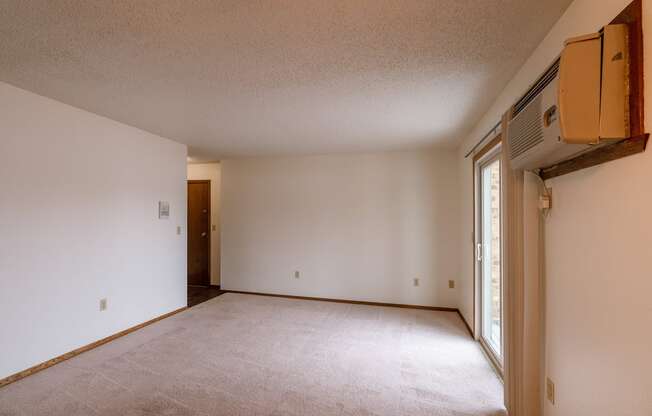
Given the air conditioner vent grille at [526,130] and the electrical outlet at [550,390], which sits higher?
the air conditioner vent grille at [526,130]

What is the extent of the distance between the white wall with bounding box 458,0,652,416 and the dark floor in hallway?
449cm

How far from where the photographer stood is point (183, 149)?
436 centimetres

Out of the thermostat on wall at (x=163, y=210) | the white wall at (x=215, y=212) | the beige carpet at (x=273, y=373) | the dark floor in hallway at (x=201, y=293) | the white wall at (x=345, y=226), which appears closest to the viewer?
the beige carpet at (x=273, y=373)

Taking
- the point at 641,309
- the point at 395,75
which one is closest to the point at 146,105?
the point at 395,75

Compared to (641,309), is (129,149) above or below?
above

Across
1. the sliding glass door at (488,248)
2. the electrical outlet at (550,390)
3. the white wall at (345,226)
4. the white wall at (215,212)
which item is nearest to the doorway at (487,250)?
the sliding glass door at (488,248)

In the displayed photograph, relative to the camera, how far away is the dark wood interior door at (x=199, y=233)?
18.9 feet

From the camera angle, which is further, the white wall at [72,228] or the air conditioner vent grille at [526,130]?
Result: the white wall at [72,228]

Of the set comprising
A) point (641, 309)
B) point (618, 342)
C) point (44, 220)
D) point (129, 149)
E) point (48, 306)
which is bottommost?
point (48, 306)

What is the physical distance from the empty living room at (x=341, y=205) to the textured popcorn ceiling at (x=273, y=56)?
0.06 feet

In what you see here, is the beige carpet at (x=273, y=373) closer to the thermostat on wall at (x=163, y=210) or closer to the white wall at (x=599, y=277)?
the white wall at (x=599, y=277)

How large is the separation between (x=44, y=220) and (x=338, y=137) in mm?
3068

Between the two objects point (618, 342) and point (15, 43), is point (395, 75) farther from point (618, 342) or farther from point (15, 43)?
point (15, 43)

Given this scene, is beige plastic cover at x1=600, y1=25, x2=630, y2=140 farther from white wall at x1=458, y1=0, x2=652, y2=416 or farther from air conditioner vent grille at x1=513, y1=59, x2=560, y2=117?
air conditioner vent grille at x1=513, y1=59, x2=560, y2=117
